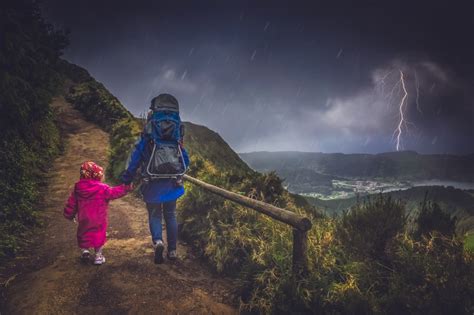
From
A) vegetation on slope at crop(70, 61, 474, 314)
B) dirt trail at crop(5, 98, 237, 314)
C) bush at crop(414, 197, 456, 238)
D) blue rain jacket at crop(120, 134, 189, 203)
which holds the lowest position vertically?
dirt trail at crop(5, 98, 237, 314)

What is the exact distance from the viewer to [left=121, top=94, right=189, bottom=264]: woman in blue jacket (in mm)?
4113

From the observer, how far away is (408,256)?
332cm

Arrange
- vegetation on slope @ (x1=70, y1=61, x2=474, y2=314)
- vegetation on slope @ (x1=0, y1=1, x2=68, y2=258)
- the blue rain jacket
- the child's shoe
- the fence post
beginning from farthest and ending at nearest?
vegetation on slope @ (x1=0, y1=1, x2=68, y2=258) → the child's shoe → the blue rain jacket → the fence post → vegetation on slope @ (x1=70, y1=61, x2=474, y2=314)

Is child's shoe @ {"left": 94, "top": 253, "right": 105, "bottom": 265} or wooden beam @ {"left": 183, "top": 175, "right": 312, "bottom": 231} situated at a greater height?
wooden beam @ {"left": 183, "top": 175, "right": 312, "bottom": 231}

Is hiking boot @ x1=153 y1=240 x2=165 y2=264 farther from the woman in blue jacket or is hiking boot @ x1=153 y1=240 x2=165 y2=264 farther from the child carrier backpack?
the child carrier backpack

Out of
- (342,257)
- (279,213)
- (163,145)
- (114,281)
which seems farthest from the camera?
(163,145)

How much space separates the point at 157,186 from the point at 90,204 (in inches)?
38.8

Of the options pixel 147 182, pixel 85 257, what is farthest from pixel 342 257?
pixel 85 257

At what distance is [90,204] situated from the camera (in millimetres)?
4109

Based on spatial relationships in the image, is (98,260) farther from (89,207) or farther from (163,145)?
(163,145)

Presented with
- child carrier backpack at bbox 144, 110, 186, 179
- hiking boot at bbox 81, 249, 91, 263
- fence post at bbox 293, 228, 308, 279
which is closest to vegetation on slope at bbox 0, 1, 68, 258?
hiking boot at bbox 81, 249, 91, 263

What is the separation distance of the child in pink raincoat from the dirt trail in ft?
1.63

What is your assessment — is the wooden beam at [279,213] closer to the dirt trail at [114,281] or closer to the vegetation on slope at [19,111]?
the dirt trail at [114,281]

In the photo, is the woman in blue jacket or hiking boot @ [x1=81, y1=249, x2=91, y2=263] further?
hiking boot @ [x1=81, y1=249, x2=91, y2=263]
